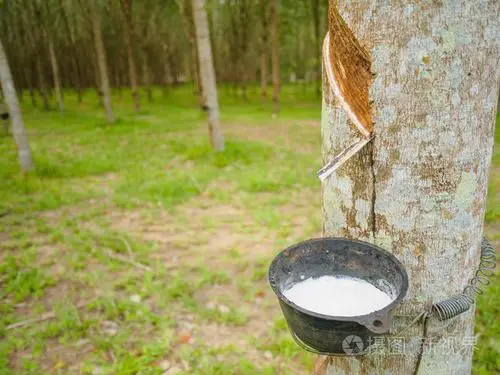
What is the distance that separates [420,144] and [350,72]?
0.29m

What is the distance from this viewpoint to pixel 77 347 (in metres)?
2.61

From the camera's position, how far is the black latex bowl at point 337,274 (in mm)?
906

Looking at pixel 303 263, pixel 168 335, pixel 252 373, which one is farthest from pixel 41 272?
pixel 303 263

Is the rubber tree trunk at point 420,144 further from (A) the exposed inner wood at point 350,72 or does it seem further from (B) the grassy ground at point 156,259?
(B) the grassy ground at point 156,259

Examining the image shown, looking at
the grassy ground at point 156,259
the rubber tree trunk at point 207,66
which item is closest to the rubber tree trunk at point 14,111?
the grassy ground at point 156,259

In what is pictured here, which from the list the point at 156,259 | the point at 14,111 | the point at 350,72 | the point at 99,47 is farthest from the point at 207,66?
the point at 350,72

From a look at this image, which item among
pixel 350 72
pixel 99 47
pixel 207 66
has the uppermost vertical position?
pixel 99 47

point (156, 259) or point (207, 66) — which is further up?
point (207, 66)

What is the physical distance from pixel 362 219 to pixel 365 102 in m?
0.35

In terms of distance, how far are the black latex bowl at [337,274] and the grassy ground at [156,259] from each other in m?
1.51

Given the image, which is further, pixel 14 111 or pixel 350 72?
pixel 14 111

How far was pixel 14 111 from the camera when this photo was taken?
5.90 m

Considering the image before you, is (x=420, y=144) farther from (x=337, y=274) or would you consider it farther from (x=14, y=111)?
(x=14, y=111)

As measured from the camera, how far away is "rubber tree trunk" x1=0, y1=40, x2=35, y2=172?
5574 millimetres
